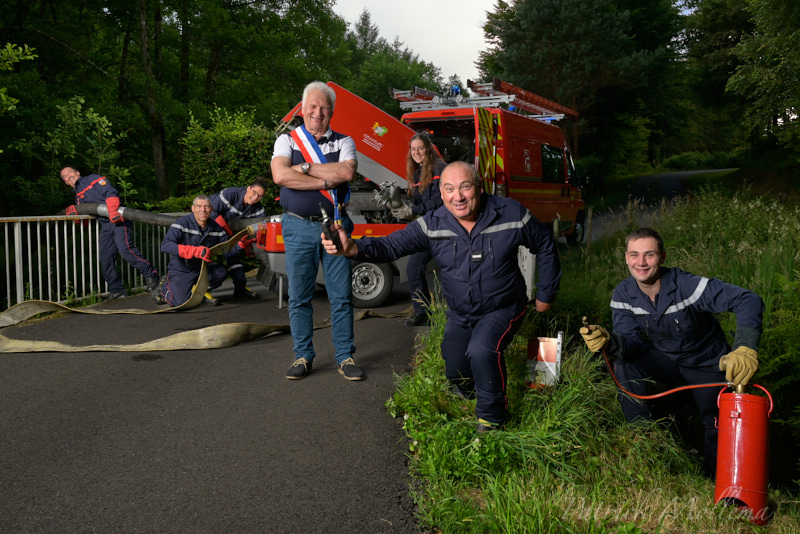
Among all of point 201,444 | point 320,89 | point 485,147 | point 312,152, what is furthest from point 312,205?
point 485,147

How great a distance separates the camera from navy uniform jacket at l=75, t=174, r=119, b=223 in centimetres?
909

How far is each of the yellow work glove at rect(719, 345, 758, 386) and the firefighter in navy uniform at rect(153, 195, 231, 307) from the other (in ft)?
20.0

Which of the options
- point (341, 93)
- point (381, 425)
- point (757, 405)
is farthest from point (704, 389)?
point (341, 93)

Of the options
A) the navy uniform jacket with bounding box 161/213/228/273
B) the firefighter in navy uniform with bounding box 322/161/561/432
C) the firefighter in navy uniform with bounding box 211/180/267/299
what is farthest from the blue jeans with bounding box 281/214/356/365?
the firefighter in navy uniform with bounding box 211/180/267/299

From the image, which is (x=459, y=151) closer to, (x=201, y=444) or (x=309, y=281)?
(x=309, y=281)

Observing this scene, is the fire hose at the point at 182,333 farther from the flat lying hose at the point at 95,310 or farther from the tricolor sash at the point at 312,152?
the tricolor sash at the point at 312,152

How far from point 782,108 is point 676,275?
62.5 ft

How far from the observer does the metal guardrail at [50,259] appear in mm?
7934

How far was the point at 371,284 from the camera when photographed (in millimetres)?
8391

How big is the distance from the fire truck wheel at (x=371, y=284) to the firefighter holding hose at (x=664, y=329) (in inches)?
166

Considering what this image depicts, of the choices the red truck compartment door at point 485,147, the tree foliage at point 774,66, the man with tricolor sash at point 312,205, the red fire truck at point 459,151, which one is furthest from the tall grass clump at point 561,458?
the tree foliage at point 774,66

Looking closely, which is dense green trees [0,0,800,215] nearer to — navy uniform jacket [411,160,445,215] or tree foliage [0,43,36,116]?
tree foliage [0,43,36,116]

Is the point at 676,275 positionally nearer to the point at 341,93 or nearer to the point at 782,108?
the point at 341,93

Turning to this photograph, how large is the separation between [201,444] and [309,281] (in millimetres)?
1552
